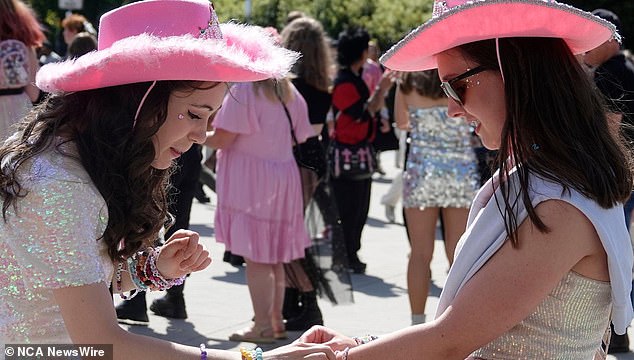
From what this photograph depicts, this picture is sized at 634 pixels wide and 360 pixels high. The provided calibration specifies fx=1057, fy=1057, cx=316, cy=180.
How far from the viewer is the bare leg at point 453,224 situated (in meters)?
6.85

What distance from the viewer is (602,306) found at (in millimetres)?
2580

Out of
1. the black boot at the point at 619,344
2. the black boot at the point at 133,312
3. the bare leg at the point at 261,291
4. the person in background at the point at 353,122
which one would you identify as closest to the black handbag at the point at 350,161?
the person in background at the point at 353,122

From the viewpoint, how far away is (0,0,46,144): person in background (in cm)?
666

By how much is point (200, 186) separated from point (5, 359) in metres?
9.58

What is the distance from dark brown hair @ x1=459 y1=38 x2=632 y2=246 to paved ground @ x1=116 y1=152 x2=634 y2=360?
3932 millimetres

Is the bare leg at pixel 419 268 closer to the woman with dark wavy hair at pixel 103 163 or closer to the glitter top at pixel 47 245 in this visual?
the woman with dark wavy hair at pixel 103 163

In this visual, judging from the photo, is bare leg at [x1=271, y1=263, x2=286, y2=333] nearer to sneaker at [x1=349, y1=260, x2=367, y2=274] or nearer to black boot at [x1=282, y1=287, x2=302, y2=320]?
black boot at [x1=282, y1=287, x2=302, y2=320]

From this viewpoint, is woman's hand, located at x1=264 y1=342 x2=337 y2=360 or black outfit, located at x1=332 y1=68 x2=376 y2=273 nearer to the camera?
woman's hand, located at x1=264 y1=342 x2=337 y2=360

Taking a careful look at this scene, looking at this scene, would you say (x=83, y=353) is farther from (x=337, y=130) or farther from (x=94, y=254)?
(x=337, y=130)

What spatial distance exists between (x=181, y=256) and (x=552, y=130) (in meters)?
1.08

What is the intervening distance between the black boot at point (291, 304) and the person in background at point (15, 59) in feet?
6.71

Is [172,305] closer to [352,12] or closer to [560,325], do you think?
[560,325]

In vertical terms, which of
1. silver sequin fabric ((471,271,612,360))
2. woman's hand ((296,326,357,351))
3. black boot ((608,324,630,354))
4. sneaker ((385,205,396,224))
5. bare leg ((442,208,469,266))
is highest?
silver sequin fabric ((471,271,612,360))

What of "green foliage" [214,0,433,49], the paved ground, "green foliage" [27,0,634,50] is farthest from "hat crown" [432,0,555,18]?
"green foliage" [214,0,433,49]
